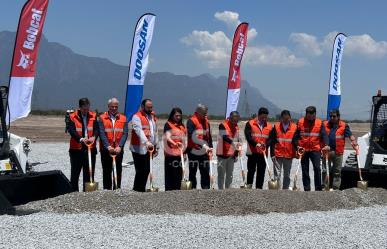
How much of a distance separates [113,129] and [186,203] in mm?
2310

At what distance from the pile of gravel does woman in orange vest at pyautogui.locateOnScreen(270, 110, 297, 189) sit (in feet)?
5.27

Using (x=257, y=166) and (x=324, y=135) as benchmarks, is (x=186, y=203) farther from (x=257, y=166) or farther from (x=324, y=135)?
(x=324, y=135)

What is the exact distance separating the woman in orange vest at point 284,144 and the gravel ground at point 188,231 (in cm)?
276

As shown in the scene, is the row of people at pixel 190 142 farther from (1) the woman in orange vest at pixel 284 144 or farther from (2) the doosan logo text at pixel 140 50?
(2) the doosan logo text at pixel 140 50

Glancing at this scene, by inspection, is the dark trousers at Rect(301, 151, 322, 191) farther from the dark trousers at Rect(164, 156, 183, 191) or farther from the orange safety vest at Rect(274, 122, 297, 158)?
the dark trousers at Rect(164, 156, 183, 191)

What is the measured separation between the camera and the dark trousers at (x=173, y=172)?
31.1ft

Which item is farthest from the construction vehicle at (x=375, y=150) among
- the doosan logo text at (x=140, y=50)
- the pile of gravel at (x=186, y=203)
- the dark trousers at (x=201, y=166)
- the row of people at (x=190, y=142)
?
the doosan logo text at (x=140, y=50)

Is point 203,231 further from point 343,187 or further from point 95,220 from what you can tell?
point 343,187

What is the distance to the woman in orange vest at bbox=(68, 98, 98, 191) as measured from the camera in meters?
9.28

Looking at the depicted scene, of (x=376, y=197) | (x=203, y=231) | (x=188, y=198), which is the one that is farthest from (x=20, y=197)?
(x=376, y=197)

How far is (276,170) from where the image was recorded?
10.4 meters

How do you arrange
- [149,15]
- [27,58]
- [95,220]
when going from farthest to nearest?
[149,15], [27,58], [95,220]

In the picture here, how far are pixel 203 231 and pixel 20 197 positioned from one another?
3830 mm

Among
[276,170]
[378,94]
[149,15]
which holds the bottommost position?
[276,170]
